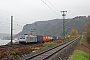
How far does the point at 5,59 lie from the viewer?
736 inches

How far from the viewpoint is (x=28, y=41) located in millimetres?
57219

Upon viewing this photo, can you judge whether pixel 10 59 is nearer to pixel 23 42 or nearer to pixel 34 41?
pixel 23 42

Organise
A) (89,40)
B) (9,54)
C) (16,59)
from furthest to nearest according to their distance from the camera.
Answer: (89,40) < (9,54) < (16,59)

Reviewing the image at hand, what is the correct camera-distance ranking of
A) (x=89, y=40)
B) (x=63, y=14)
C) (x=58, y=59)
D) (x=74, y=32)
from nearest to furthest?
(x=58, y=59) < (x=63, y=14) < (x=89, y=40) < (x=74, y=32)

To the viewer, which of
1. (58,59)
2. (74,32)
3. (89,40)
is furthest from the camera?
(74,32)

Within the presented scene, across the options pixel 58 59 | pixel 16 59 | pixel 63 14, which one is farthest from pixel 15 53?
pixel 63 14

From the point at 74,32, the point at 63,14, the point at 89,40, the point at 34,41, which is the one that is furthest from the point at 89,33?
the point at 74,32

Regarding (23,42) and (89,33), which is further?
(89,33)

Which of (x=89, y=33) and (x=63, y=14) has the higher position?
(x=63, y=14)

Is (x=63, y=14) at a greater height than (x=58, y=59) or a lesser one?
greater

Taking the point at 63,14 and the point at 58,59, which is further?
the point at 63,14

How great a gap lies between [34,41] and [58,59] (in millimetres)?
43772

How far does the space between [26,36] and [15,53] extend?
33.2m

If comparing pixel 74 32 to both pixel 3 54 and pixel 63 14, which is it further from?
pixel 3 54
